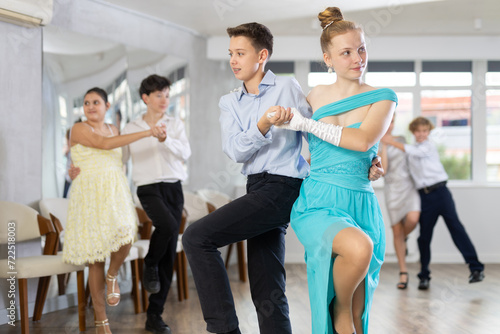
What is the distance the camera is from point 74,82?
194 inches

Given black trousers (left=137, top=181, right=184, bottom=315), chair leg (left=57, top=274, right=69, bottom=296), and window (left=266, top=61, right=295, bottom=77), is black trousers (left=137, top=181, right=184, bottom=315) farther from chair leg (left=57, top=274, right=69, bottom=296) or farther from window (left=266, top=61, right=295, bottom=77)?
window (left=266, top=61, right=295, bottom=77)

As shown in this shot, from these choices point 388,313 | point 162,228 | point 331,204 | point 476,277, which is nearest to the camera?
point 331,204

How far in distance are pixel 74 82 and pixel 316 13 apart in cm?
264

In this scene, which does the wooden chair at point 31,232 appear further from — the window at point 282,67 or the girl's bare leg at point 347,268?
the window at point 282,67

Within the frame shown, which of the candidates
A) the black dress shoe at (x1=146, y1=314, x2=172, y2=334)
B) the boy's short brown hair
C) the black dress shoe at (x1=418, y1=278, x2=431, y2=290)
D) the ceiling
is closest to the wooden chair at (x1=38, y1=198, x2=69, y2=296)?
the black dress shoe at (x1=146, y1=314, x2=172, y2=334)

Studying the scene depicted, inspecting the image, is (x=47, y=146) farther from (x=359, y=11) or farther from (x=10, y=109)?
(x=359, y=11)

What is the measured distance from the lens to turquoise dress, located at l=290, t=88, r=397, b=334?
2217mm

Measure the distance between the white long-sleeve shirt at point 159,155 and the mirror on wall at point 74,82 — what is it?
0.80m

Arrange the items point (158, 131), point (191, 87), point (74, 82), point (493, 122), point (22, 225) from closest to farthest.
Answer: point (158, 131) → point (22, 225) → point (74, 82) → point (191, 87) → point (493, 122)

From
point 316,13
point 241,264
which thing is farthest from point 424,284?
point 316,13

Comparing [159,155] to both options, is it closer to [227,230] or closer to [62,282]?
[62,282]

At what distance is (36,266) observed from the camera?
372 cm

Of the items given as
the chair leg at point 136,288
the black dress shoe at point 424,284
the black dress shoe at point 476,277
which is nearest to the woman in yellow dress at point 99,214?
the chair leg at point 136,288

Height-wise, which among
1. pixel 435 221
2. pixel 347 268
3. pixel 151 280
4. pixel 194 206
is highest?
pixel 347 268
